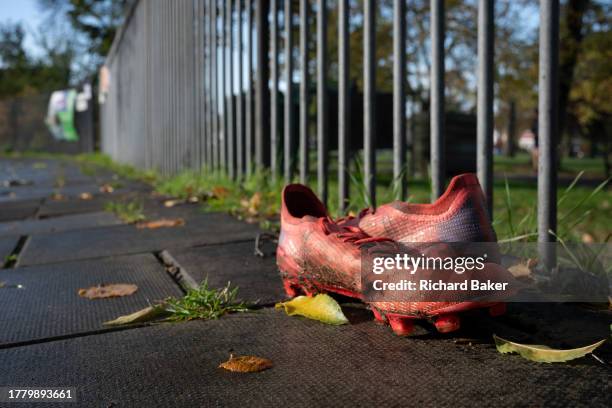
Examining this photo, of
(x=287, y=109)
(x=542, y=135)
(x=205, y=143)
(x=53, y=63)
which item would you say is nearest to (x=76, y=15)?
(x=53, y=63)

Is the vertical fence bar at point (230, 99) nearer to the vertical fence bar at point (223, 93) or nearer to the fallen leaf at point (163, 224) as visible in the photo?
the vertical fence bar at point (223, 93)

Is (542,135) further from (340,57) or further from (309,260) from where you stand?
(340,57)

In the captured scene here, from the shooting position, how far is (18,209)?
4.24 metres

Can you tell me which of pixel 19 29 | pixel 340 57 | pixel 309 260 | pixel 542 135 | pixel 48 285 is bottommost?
pixel 48 285

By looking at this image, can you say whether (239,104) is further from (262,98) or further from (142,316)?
(142,316)

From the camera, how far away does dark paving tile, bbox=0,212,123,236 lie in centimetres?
310

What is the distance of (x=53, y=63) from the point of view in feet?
116

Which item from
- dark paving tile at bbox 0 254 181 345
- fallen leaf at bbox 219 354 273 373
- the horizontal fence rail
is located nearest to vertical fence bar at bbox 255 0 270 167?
the horizontal fence rail

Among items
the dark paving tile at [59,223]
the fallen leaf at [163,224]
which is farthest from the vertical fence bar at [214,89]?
the fallen leaf at [163,224]

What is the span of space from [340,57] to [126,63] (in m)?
7.51

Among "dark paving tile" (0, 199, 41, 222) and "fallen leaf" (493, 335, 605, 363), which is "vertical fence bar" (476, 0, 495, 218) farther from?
"dark paving tile" (0, 199, 41, 222)

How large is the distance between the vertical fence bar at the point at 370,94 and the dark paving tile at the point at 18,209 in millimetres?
2385

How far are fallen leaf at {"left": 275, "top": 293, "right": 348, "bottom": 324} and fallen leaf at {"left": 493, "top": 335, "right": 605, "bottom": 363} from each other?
0.33 meters

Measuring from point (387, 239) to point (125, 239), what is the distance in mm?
1596
